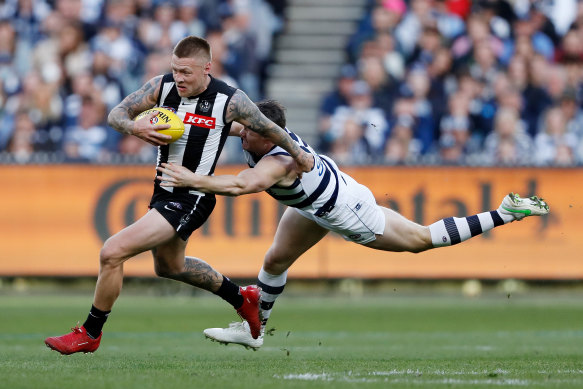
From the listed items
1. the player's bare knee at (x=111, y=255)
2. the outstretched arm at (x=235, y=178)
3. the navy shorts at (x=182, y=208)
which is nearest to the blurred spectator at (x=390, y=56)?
the outstretched arm at (x=235, y=178)

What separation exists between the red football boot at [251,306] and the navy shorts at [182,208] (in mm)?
1015

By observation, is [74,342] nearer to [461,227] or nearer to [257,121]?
[257,121]

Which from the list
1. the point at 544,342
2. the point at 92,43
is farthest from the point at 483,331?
the point at 92,43

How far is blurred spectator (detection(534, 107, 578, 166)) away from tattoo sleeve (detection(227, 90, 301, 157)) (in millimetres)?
8875

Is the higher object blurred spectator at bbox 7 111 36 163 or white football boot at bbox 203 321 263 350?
blurred spectator at bbox 7 111 36 163

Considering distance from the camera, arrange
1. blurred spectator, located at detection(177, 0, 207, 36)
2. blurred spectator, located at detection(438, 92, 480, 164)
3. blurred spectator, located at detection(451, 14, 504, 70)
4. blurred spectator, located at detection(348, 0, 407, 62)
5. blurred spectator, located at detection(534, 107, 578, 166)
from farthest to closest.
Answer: blurred spectator, located at detection(177, 0, 207, 36), blurred spectator, located at detection(348, 0, 407, 62), blurred spectator, located at detection(451, 14, 504, 70), blurred spectator, located at detection(438, 92, 480, 164), blurred spectator, located at detection(534, 107, 578, 166)

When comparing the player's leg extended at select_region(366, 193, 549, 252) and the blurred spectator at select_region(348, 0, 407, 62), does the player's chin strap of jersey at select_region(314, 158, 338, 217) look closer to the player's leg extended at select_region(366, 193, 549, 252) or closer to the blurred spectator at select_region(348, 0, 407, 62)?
the player's leg extended at select_region(366, 193, 549, 252)

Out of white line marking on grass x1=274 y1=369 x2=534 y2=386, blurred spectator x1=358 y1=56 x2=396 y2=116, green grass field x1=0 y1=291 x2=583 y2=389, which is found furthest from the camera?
blurred spectator x1=358 y1=56 x2=396 y2=116

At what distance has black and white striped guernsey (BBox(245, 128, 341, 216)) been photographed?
8.58 m

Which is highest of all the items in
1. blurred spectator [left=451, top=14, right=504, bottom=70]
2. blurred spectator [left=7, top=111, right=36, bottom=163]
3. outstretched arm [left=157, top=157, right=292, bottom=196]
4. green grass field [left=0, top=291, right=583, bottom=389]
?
blurred spectator [left=451, top=14, right=504, bottom=70]

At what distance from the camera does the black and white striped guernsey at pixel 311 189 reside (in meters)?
8.58

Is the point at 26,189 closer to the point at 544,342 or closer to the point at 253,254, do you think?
the point at 253,254

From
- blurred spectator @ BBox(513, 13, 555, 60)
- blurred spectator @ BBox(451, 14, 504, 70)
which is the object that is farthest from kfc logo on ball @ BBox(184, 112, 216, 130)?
blurred spectator @ BBox(513, 13, 555, 60)

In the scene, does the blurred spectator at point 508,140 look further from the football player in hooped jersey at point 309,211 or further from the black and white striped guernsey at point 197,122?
the black and white striped guernsey at point 197,122
